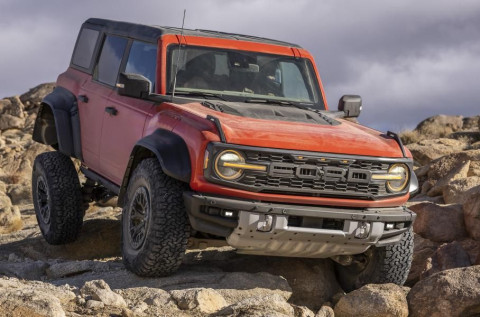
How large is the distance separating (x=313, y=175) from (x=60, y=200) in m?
3.73

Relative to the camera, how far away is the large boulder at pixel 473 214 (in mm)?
9703

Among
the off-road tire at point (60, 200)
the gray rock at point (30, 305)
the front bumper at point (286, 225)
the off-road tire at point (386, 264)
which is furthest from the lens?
the off-road tire at point (60, 200)

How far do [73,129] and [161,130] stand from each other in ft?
8.46

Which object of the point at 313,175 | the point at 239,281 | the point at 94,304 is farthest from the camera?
the point at 239,281

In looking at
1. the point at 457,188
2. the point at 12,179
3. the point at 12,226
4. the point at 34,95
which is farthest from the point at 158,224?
the point at 34,95

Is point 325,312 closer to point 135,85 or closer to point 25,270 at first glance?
point 135,85

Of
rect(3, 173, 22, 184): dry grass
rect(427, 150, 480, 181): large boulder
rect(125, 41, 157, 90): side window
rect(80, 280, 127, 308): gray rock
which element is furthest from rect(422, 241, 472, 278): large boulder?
rect(3, 173, 22, 184): dry grass

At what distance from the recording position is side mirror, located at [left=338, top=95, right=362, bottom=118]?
8945mm

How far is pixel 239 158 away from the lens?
7129 mm

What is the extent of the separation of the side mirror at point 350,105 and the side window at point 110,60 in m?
2.15

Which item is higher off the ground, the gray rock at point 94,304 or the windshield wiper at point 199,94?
the windshield wiper at point 199,94

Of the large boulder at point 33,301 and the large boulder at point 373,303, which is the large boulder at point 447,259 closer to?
the large boulder at point 373,303

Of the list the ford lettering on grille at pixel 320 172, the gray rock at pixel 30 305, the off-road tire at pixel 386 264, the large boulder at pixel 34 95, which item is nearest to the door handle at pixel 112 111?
the ford lettering on grille at pixel 320 172

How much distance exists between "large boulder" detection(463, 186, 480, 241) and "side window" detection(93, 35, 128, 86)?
3.67 meters
